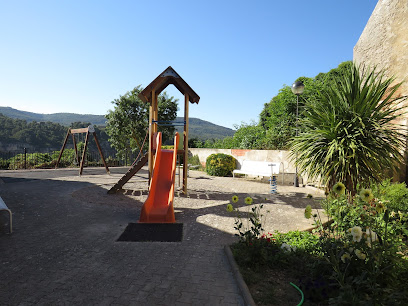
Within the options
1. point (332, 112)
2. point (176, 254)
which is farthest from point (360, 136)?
point (176, 254)

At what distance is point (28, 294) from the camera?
2.45 metres

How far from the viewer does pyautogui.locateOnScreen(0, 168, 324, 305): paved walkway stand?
2465mm

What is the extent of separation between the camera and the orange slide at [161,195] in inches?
199

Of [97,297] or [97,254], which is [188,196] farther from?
[97,297]

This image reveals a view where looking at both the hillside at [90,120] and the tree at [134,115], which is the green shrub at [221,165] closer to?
the tree at [134,115]

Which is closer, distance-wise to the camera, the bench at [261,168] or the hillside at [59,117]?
the bench at [261,168]

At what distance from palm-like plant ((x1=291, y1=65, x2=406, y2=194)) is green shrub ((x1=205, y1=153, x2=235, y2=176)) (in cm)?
779

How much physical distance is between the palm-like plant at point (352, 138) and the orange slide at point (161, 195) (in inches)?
118

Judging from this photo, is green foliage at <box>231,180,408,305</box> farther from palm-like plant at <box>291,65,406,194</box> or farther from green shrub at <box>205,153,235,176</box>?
green shrub at <box>205,153,235,176</box>

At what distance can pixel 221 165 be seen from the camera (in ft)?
43.2

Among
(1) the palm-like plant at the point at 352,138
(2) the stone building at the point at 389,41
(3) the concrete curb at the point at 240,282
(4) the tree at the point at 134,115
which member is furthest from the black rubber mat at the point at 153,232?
(4) the tree at the point at 134,115

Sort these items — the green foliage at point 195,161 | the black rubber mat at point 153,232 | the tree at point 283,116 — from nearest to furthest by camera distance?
the black rubber mat at point 153,232 < the tree at point 283,116 < the green foliage at point 195,161

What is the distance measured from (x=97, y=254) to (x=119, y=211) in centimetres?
248

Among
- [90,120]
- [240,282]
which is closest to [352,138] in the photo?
[240,282]
